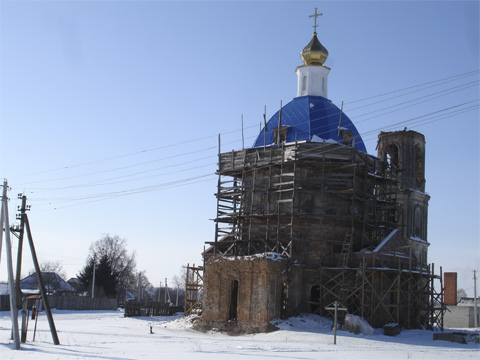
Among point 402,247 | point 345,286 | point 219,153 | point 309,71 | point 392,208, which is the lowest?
point 345,286

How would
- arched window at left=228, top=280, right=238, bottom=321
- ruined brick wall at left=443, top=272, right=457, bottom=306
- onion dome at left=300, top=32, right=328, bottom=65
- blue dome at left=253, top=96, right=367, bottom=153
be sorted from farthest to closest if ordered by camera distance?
ruined brick wall at left=443, top=272, right=457, bottom=306 < onion dome at left=300, top=32, right=328, bottom=65 < blue dome at left=253, top=96, right=367, bottom=153 < arched window at left=228, top=280, right=238, bottom=321

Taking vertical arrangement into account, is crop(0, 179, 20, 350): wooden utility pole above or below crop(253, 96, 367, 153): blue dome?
below

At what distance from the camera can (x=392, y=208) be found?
34000mm

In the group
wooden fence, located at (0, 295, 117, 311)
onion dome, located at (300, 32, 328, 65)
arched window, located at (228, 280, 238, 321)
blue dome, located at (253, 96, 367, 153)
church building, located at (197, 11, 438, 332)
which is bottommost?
wooden fence, located at (0, 295, 117, 311)

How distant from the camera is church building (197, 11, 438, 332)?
27.9m

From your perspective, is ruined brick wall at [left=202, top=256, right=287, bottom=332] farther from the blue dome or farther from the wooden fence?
the wooden fence

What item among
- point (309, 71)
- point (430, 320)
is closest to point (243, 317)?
point (430, 320)

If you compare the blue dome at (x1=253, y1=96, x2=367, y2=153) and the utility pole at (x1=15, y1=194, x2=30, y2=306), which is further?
the blue dome at (x1=253, y1=96, x2=367, y2=153)

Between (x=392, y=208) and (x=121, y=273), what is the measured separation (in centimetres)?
3966

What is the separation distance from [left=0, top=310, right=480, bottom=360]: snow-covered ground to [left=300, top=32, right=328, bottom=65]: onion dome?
14918mm

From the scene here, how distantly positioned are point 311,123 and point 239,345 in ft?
46.6

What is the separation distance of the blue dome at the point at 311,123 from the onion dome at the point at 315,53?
2.61m

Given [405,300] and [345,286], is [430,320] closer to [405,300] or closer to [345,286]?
[405,300]

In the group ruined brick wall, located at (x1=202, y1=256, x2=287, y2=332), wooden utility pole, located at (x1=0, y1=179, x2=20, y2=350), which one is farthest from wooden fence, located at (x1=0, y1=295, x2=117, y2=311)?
wooden utility pole, located at (x1=0, y1=179, x2=20, y2=350)
